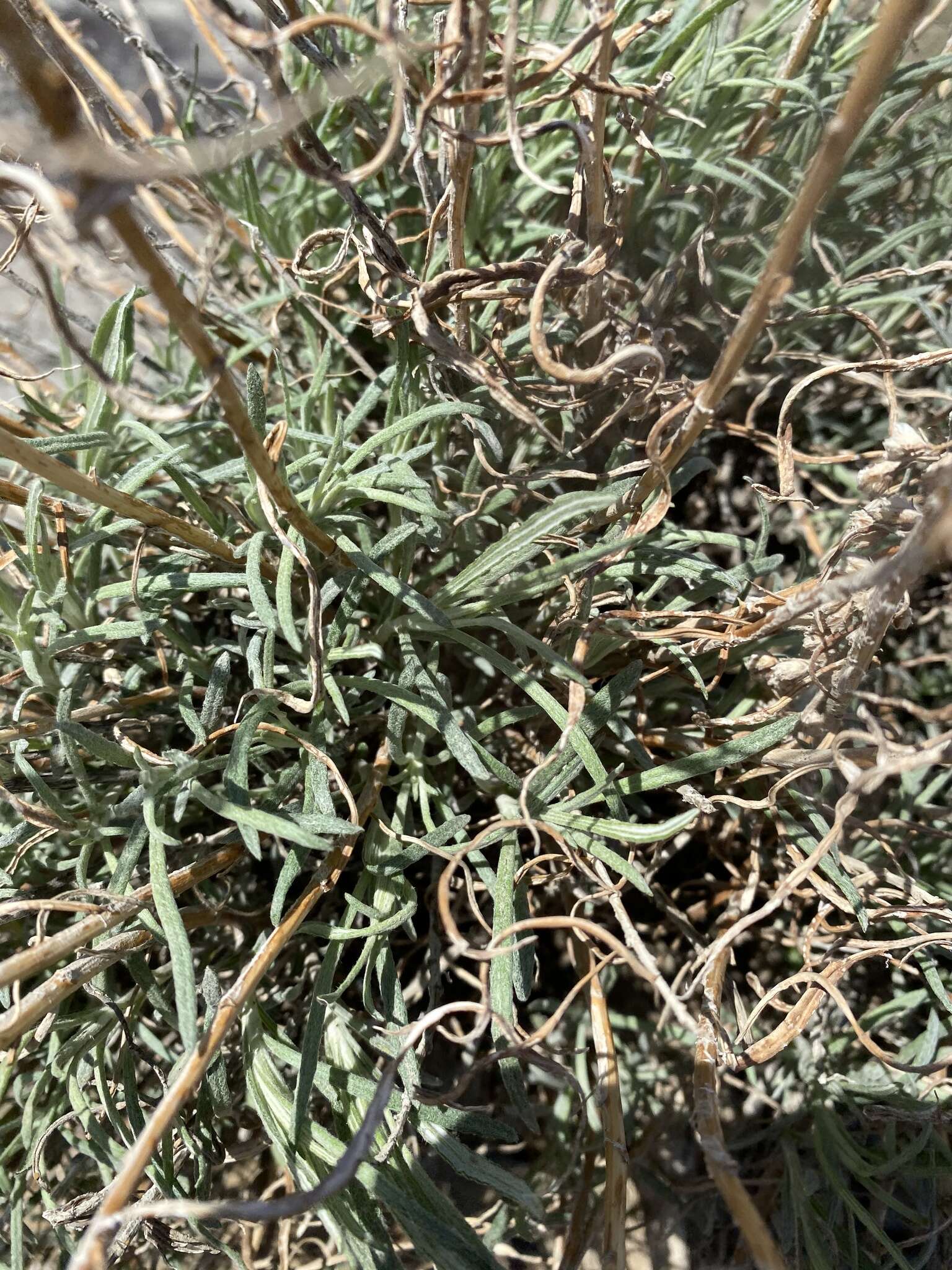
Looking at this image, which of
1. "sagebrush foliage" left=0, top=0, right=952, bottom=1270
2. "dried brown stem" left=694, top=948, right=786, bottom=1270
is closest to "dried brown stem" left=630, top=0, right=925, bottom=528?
"sagebrush foliage" left=0, top=0, right=952, bottom=1270

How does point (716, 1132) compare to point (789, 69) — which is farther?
point (789, 69)

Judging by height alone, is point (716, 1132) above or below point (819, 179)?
below

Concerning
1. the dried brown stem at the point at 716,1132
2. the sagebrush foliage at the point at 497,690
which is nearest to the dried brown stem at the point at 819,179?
the sagebrush foliage at the point at 497,690

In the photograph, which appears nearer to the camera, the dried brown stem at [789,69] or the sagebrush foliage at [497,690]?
the sagebrush foliage at [497,690]

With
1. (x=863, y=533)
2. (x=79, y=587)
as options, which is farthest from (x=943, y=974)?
(x=79, y=587)

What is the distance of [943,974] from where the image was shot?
2.61 feet

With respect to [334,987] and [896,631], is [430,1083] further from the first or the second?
[896,631]

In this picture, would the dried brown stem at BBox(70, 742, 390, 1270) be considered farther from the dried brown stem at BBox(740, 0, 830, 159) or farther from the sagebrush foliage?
the dried brown stem at BBox(740, 0, 830, 159)

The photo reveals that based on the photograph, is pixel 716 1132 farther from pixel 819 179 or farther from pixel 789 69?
pixel 789 69

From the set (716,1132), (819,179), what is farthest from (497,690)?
(819,179)

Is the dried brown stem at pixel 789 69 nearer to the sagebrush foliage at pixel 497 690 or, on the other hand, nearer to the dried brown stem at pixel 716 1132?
the sagebrush foliage at pixel 497 690

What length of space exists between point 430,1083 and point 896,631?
0.66 meters

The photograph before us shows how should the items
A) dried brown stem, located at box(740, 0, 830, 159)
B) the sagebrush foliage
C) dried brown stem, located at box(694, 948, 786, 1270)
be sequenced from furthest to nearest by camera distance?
dried brown stem, located at box(740, 0, 830, 159) < the sagebrush foliage < dried brown stem, located at box(694, 948, 786, 1270)

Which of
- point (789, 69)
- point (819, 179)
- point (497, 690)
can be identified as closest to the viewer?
point (819, 179)
